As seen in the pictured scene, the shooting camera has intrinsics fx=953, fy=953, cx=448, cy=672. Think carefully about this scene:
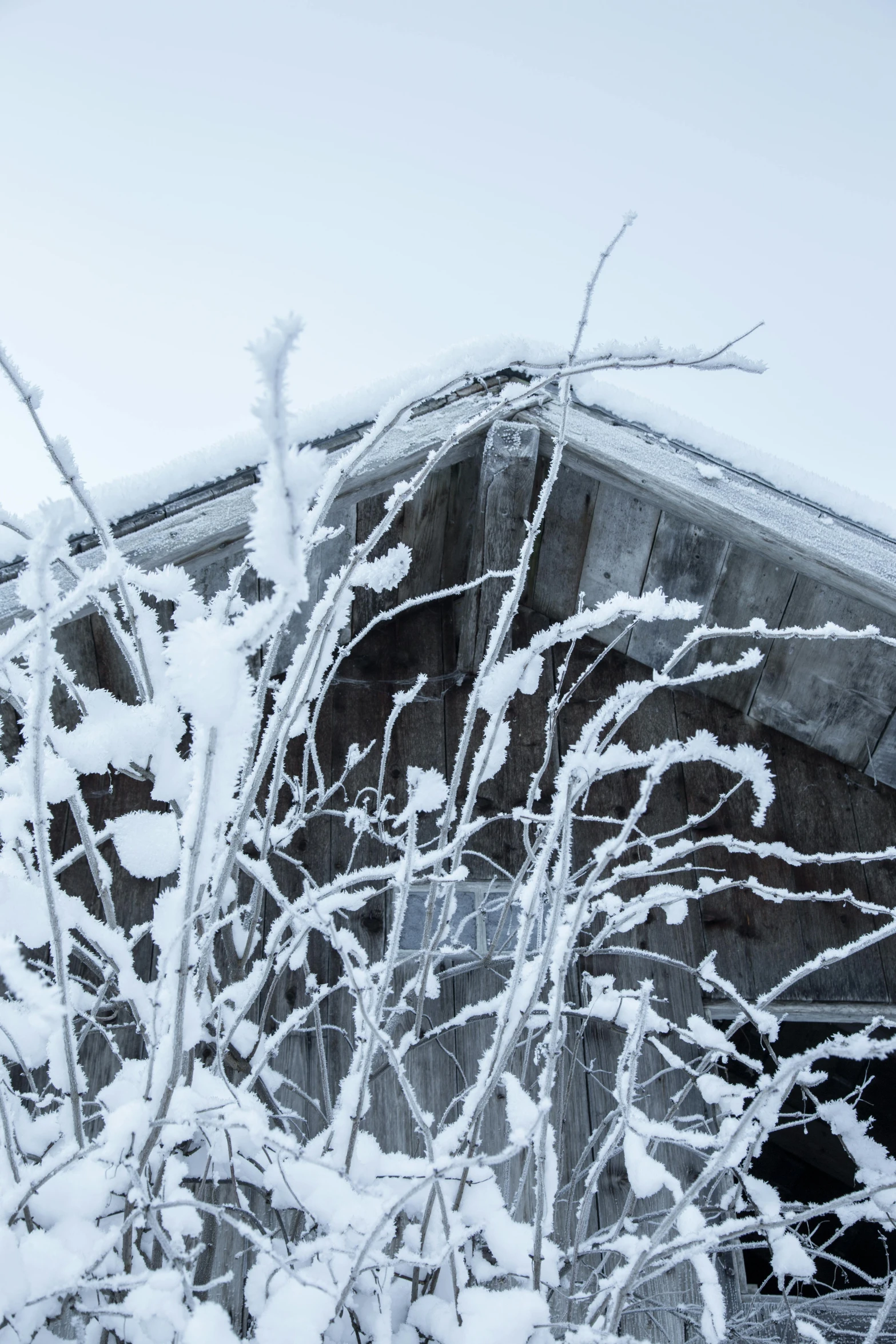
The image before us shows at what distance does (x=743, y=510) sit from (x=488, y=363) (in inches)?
23.0

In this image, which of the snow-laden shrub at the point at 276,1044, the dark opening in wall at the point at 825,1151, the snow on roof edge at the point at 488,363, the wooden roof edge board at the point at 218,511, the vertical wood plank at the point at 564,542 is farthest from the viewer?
the dark opening in wall at the point at 825,1151

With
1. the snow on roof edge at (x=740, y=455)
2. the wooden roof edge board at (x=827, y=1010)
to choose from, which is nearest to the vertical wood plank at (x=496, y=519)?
the snow on roof edge at (x=740, y=455)

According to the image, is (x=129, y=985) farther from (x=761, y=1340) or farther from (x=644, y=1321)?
(x=644, y=1321)

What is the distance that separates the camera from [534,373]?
2.16 m

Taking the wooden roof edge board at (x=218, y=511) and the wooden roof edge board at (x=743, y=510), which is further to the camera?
the wooden roof edge board at (x=743, y=510)

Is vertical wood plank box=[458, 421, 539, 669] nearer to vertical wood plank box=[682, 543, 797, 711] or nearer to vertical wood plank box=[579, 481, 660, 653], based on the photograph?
vertical wood plank box=[579, 481, 660, 653]

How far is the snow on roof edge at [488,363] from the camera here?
1.88 metres

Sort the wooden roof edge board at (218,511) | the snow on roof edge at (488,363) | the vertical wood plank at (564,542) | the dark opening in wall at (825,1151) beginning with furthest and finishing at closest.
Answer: the dark opening in wall at (825,1151)
the vertical wood plank at (564,542)
the snow on roof edge at (488,363)
the wooden roof edge board at (218,511)

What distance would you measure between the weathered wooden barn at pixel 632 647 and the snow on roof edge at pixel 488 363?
0.04 metres

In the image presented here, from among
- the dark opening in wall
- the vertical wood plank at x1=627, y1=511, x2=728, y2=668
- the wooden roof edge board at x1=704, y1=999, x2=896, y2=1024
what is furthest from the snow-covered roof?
the dark opening in wall

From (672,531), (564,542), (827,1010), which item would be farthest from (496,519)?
(827,1010)

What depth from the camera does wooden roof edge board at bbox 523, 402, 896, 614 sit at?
179 centimetres

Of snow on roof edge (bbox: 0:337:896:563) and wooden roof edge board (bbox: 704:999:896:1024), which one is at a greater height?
snow on roof edge (bbox: 0:337:896:563)

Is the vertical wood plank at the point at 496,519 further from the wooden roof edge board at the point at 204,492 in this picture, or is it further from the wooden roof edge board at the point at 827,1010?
the wooden roof edge board at the point at 827,1010
